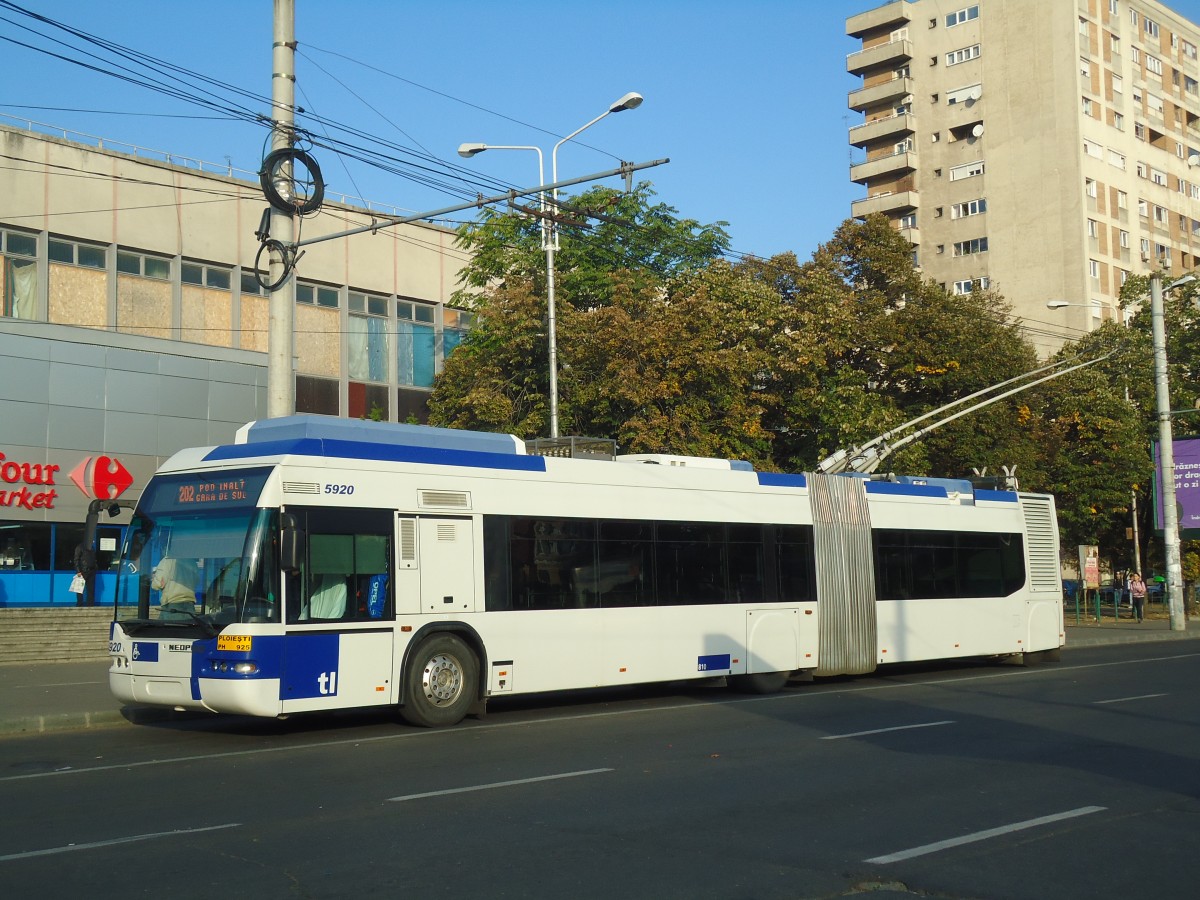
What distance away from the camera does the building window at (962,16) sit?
2862 inches

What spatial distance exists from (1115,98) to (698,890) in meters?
74.7

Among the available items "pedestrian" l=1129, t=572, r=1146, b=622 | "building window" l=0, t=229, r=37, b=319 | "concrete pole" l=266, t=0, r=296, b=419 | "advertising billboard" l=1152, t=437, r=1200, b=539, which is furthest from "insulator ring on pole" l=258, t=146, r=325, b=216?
"pedestrian" l=1129, t=572, r=1146, b=622

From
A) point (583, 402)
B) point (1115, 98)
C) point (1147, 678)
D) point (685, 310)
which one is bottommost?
point (1147, 678)

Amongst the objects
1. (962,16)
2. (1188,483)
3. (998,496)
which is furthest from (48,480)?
(962,16)

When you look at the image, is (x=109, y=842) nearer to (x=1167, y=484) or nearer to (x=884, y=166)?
(x=1167, y=484)

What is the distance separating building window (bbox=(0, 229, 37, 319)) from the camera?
101ft

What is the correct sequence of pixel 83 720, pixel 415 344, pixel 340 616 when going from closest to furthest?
pixel 340 616, pixel 83 720, pixel 415 344

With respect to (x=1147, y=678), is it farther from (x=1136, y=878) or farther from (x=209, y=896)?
(x=209, y=896)

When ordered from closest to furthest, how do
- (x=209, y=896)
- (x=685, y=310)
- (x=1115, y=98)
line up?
(x=209, y=896)
(x=685, y=310)
(x=1115, y=98)

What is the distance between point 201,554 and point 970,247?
6567 centimetres

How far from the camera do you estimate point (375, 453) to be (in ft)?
46.0

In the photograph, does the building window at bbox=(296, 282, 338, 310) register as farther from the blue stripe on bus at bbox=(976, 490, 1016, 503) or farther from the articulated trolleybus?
the articulated trolleybus

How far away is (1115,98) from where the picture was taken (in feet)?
237

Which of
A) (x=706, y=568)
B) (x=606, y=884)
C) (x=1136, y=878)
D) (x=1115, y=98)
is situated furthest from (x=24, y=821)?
(x=1115, y=98)
